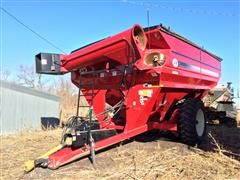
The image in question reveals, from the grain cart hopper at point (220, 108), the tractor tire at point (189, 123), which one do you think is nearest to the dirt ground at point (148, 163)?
the tractor tire at point (189, 123)

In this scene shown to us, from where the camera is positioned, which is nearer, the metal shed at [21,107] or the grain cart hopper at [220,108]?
the grain cart hopper at [220,108]

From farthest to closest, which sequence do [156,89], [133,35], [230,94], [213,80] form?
1. [230,94]
2. [213,80]
3. [156,89]
4. [133,35]

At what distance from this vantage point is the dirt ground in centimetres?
561

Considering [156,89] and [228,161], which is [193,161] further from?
[156,89]

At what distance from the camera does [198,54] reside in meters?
8.77

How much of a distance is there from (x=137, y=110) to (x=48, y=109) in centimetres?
1236

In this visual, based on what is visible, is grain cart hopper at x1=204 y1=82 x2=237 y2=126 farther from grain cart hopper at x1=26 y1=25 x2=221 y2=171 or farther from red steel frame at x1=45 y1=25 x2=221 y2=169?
red steel frame at x1=45 y1=25 x2=221 y2=169

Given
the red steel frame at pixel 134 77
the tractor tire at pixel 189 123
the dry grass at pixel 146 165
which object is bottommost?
the dry grass at pixel 146 165

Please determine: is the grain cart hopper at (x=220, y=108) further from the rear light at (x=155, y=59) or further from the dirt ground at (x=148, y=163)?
the rear light at (x=155, y=59)

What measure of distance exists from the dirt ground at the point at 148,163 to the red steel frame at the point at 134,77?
26cm

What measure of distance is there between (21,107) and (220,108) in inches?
345

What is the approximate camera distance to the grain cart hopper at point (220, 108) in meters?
13.6

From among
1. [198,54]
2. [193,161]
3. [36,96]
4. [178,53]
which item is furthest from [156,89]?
[36,96]

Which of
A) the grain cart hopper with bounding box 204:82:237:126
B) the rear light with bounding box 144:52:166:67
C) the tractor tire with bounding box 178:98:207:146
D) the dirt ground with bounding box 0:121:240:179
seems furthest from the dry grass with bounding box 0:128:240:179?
the grain cart hopper with bounding box 204:82:237:126
